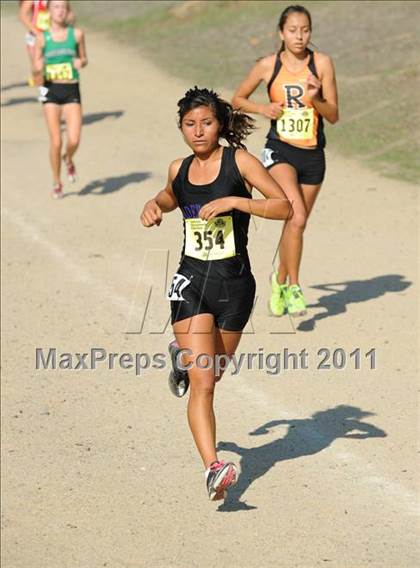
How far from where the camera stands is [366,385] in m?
10.1

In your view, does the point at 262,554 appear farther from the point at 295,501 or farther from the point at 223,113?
the point at 223,113

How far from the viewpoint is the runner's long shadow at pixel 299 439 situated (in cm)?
866

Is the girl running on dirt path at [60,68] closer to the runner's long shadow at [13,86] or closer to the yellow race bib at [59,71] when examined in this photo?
the yellow race bib at [59,71]

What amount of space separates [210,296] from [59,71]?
8887 millimetres

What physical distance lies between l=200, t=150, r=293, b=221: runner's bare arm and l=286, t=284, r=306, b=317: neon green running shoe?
4008mm

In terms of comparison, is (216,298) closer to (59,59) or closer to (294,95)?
(294,95)

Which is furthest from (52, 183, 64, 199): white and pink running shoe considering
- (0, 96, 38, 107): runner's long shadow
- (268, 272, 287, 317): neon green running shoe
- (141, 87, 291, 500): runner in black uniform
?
(141, 87, 291, 500): runner in black uniform

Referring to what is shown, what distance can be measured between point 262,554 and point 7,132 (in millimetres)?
14464

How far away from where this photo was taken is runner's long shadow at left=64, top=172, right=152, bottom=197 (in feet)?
55.8

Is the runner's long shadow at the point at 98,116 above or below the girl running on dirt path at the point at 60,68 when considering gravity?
below

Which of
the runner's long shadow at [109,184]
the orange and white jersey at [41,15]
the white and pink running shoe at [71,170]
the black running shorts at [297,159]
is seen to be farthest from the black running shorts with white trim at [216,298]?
the orange and white jersey at [41,15]

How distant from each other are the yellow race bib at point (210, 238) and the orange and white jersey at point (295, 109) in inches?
144

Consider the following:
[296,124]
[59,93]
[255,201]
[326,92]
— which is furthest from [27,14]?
[255,201]

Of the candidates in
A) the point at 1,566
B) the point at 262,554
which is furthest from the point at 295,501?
the point at 1,566
